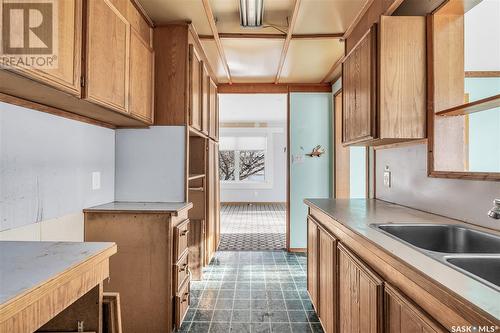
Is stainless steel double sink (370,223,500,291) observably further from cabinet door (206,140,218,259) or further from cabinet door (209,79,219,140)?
cabinet door (209,79,219,140)

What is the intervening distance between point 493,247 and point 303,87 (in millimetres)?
3274

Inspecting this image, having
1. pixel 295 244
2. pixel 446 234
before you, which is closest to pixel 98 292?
pixel 446 234

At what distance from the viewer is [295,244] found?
164 inches

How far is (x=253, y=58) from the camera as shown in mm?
3299

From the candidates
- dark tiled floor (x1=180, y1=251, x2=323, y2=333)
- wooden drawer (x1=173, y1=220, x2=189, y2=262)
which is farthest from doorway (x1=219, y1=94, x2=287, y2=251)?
wooden drawer (x1=173, y1=220, x2=189, y2=262)

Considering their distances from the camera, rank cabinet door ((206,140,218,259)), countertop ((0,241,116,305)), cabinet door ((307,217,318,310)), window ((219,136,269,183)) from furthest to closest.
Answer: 1. window ((219,136,269,183))
2. cabinet door ((206,140,218,259))
3. cabinet door ((307,217,318,310))
4. countertop ((0,241,116,305))

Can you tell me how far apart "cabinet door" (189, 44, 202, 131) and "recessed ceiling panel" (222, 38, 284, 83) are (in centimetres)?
39

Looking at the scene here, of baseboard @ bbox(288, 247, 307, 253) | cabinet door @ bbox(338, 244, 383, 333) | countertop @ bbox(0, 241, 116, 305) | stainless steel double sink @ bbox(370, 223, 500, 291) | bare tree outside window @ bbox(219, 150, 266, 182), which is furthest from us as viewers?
bare tree outside window @ bbox(219, 150, 266, 182)

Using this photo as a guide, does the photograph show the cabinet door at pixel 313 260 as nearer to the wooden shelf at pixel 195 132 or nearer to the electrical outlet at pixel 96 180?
the wooden shelf at pixel 195 132

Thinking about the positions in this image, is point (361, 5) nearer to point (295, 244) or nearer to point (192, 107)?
point (192, 107)

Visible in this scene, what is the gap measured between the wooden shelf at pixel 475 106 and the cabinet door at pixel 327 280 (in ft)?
3.20

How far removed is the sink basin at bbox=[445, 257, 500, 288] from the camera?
99cm

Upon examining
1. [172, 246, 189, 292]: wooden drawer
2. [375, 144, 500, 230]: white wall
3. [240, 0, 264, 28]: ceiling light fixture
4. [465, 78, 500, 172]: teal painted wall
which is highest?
[240, 0, 264, 28]: ceiling light fixture

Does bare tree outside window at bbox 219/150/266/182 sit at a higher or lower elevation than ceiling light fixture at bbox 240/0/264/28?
lower
